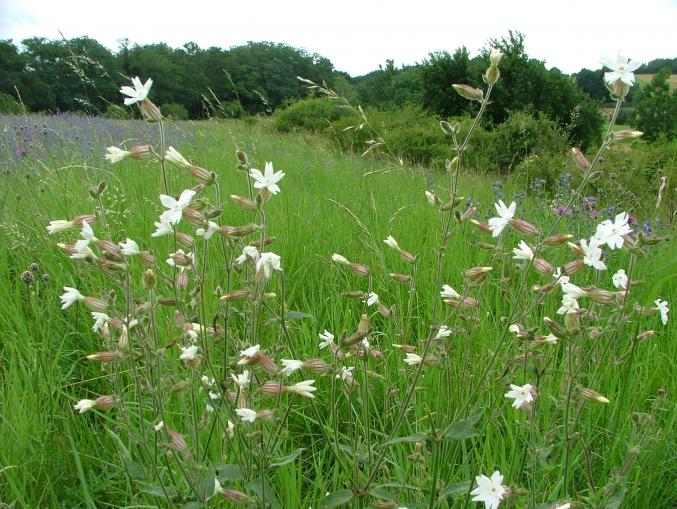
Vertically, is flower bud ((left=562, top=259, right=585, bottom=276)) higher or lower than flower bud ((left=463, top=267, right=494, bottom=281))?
higher

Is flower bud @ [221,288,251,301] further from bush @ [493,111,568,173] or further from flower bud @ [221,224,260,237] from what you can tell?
bush @ [493,111,568,173]

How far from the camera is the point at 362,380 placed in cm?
213

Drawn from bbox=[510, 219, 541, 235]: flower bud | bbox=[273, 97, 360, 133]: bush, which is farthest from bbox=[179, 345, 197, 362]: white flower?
bbox=[273, 97, 360, 133]: bush

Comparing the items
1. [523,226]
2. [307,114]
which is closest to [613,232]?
[523,226]

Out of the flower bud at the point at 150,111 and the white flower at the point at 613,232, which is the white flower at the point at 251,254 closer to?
the flower bud at the point at 150,111

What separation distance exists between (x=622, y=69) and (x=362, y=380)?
1.41m

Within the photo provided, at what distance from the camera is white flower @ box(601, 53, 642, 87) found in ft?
3.90

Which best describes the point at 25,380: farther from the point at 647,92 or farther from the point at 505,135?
the point at 647,92

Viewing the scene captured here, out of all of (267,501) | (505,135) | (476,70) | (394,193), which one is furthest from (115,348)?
(476,70)

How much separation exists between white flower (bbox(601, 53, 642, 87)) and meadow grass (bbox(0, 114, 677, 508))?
560 millimetres

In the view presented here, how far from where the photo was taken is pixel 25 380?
77.9 inches

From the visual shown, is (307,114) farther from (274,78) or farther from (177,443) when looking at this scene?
(177,443)

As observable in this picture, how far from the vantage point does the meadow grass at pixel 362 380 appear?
59.0 inches

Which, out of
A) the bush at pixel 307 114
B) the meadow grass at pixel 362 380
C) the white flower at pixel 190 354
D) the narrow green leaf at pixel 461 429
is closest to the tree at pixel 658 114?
the bush at pixel 307 114
